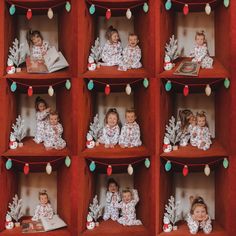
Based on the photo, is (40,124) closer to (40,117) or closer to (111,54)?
(40,117)

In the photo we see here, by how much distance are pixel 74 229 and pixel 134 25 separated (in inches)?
42.5

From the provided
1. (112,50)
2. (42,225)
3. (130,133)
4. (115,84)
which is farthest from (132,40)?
(42,225)

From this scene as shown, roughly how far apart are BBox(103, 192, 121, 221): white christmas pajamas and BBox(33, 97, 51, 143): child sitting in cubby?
1.48ft

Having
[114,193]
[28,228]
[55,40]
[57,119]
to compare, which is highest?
[55,40]

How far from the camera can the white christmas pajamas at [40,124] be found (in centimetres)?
225

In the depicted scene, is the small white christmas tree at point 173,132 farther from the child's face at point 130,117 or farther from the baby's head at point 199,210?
the baby's head at point 199,210

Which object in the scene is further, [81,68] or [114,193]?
[114,193]

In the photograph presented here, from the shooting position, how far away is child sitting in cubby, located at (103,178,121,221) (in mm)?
2270

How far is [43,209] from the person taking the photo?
2.25m

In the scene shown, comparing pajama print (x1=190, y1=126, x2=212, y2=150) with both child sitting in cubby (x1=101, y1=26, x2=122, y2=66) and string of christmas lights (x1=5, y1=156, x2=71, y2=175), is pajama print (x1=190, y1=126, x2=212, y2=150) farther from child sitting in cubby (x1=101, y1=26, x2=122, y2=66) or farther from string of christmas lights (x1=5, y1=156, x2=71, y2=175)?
string of christmas lights (x1=5, y1=156, x2=71, y2=175)

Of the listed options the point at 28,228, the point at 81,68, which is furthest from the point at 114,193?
the point at 81,68

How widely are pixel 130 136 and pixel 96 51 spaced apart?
0.45 m

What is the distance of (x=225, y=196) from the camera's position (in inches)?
84.4

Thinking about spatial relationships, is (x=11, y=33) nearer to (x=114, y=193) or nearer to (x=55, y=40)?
(x=55, y=40)
